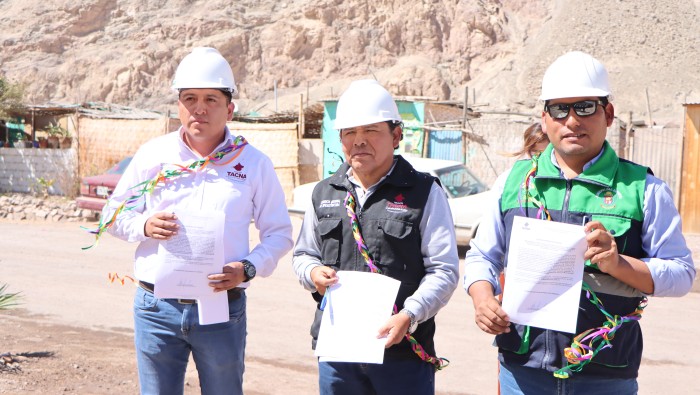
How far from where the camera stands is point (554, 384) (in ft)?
8.34

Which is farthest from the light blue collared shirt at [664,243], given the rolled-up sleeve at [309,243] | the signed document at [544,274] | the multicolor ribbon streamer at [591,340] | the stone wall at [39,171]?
the stone wall at [39,171]

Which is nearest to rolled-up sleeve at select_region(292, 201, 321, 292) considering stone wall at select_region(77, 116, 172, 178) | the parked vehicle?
the parked vehicle

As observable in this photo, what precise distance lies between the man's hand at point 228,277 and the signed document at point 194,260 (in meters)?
0.02

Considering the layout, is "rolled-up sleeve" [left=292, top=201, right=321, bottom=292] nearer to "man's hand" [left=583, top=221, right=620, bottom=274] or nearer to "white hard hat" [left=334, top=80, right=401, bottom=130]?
"white hard hat" [left=334, top=80, right=401, bottom=130]

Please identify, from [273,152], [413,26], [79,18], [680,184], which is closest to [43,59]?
[79,18]

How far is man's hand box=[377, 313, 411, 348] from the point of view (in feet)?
9.14

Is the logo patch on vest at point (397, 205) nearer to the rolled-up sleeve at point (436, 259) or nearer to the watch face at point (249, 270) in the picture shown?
the rolled-up sleeve at point (436, 259)

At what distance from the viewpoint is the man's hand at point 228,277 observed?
306 cm

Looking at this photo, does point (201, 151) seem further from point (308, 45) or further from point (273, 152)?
point (308, 45)

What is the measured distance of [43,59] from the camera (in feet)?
157

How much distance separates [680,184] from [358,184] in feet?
42.5

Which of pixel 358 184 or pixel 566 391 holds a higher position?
pixel 358 184

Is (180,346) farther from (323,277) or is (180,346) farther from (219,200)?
(323,277)

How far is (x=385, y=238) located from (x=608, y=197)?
2.91 feet
